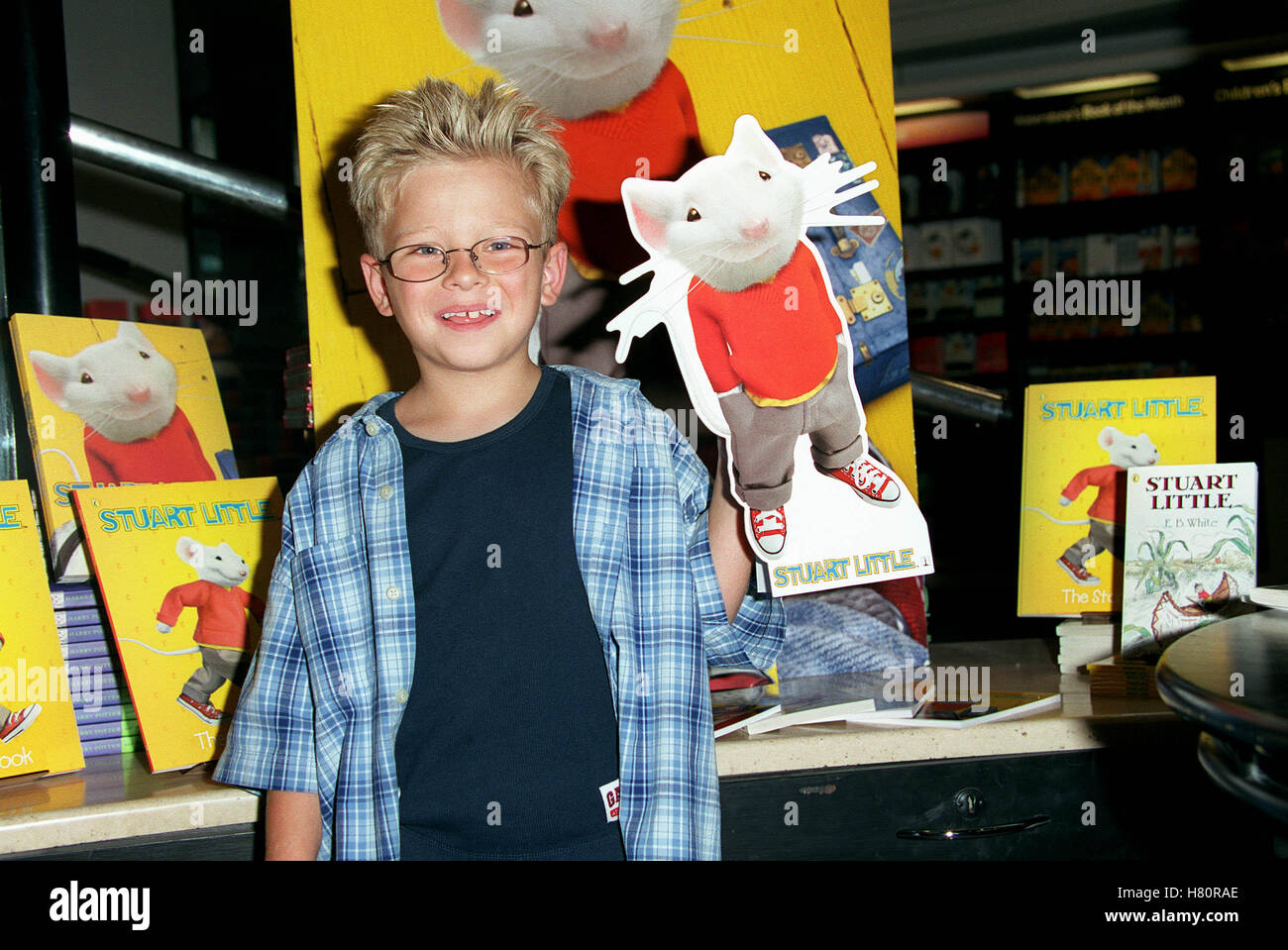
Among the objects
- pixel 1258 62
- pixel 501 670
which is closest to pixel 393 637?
pixel 501 670

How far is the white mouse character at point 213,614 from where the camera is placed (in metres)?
1.54

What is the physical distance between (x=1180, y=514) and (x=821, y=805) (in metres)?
0.75

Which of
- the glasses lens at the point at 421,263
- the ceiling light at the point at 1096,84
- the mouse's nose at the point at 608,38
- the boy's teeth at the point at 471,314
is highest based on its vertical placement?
the ceiling light at the point at 1096,84

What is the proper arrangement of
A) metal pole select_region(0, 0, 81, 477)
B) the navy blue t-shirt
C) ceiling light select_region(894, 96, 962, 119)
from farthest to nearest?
ceiling light select_region(894, 96, 962, 119)
metal pole select_region(0, 0, 81, 477)
the navy blue t-shirt

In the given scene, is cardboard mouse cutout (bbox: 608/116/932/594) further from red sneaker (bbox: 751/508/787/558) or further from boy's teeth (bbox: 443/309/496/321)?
boy's teeth (bbox: 443/309/496/321)

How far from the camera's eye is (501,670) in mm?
1214

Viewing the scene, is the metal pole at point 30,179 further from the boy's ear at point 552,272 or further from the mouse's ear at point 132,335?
the boy's ear at point 552,272

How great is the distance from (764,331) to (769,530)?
295mm

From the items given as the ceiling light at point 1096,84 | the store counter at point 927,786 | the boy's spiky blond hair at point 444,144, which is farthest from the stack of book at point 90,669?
the ceiling light at point 1096,84

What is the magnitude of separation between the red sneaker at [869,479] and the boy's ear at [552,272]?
54 cm

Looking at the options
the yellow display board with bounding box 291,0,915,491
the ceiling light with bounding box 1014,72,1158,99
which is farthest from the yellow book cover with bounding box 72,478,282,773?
the ceiling light with bounding box 1014,72,1158,99

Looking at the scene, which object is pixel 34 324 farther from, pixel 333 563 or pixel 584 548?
pixel 584 548

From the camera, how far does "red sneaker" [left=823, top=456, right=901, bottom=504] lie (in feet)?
5.37

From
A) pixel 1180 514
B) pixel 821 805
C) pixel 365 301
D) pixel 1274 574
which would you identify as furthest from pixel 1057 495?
pixel 365 301
